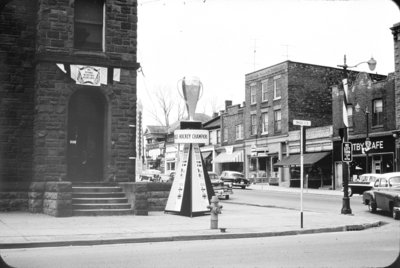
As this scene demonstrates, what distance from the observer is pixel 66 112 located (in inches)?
699

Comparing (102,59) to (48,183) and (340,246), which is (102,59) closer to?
(48,183)

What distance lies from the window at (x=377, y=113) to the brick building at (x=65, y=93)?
2348cm

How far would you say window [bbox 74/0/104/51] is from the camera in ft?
60.8

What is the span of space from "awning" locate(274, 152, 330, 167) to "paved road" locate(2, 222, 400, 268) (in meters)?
30.0

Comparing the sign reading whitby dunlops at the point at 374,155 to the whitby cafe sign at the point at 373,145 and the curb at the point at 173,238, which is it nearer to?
the whitby cafe sign at the point at 373,145

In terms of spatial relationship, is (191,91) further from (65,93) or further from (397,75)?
(397,75)

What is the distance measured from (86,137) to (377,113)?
81.8 feet

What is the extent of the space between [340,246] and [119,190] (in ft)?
30.6

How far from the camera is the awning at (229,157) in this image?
5328cm

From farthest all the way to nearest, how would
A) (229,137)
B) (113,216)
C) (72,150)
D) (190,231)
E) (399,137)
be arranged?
(229,137)
(399,137)
(72,150)
(113,216)
(190,231)

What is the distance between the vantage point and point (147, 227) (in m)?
13.6

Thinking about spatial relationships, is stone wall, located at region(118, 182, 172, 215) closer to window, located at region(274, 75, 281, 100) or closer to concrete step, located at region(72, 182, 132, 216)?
concrete step, located at region(72, 182, 132, 216)

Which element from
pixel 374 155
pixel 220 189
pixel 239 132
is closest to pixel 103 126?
pixel 220 189

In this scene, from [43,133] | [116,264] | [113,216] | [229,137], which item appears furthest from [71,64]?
[229,137]
